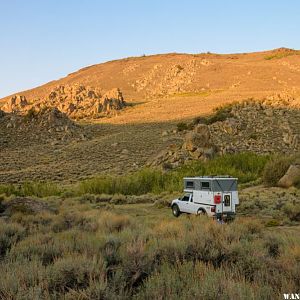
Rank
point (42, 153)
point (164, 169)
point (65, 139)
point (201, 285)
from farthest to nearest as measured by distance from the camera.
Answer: point (65, 139) < point (42, 153) < point (164, 169) < point (201, 285)

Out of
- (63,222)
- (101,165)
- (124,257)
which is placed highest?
(124,257)

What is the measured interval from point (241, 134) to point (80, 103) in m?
42.9

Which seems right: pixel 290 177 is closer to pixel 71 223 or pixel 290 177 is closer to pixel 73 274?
pixel 71 223

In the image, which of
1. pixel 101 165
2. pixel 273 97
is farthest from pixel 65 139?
pixel 273 97

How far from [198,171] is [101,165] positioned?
40.6 ft

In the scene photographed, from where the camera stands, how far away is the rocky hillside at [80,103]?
7694 cm

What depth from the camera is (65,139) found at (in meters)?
55.5

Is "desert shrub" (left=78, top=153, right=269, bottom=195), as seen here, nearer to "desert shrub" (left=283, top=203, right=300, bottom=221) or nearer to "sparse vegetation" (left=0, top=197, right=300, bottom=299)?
"desert shrub" (left=283, top=203, right=300, bottom=221)

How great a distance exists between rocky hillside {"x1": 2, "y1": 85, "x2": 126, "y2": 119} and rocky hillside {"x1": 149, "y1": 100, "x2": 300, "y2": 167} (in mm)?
26944

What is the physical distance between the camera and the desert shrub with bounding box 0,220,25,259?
34.3 ft

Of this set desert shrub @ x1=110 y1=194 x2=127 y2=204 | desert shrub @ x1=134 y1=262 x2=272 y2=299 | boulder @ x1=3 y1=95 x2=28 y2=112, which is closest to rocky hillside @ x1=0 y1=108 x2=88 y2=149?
boulder @ x1=3 y1=95 x2=28 y2=112

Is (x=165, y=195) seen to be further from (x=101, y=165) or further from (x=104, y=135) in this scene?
(x=104, y=135)

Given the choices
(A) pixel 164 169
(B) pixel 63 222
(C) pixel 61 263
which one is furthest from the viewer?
(A) pixel 164 169

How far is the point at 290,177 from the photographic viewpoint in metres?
28.3
